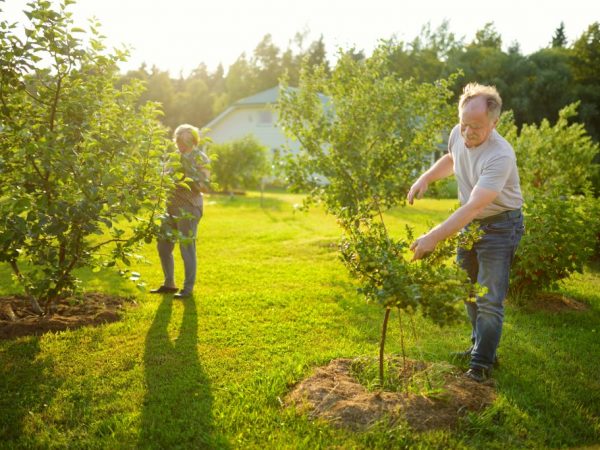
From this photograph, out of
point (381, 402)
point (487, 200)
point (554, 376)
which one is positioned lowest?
point (554, 376)

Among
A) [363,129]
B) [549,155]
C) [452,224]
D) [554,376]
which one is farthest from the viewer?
[549,155]

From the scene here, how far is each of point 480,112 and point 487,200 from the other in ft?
2.15

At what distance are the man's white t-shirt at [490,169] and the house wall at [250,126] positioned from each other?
3061 centimetres

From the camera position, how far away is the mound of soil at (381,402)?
329 centimetres

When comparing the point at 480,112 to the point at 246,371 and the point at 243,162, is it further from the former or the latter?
the point at 243,162

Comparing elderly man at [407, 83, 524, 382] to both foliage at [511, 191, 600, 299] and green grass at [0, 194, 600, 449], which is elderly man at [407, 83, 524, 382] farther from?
foliage at [511, 191, 600, 299]

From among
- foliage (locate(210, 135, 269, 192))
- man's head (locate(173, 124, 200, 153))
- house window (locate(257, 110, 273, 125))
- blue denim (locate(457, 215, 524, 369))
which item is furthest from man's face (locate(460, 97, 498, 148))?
house window (locate(257, 110, 273, 125))

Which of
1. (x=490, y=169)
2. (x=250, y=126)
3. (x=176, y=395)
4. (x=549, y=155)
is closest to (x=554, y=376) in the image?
(x=490, y=169)

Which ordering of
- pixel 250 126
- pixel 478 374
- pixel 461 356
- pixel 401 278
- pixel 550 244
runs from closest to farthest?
pixel 401 278 < pixel 478 374 < pixel 461 356 < pixel 550 244 < pixel 250 126

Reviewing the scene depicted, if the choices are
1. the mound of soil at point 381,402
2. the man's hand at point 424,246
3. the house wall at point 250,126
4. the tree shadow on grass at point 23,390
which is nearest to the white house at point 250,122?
the house wall at point 250,126

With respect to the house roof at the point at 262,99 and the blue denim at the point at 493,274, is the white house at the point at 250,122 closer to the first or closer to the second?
the house roof at the point at 262,99

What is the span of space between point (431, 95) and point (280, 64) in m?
59.7

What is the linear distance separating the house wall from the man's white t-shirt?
30610mm

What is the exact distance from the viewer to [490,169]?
3498mm
